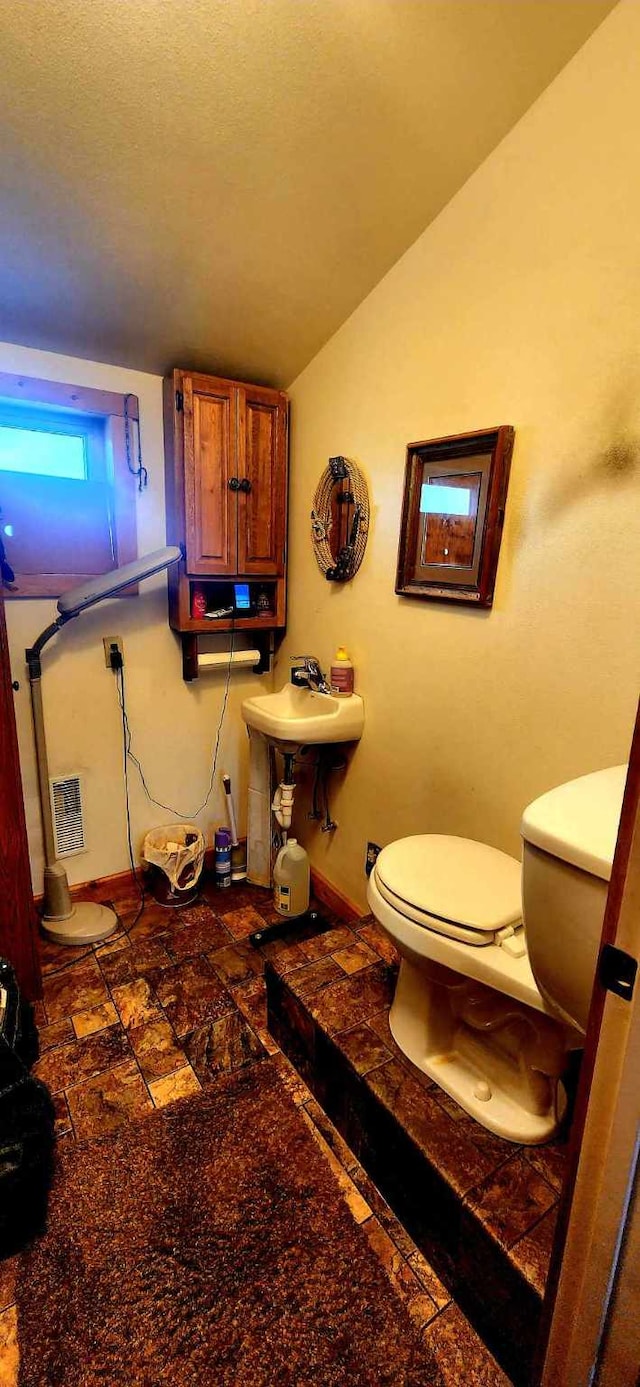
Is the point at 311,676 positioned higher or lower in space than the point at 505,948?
higher

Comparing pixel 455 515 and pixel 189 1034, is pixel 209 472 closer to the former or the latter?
pixel 455 515

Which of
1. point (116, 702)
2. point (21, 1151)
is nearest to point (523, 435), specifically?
point (116, 702)

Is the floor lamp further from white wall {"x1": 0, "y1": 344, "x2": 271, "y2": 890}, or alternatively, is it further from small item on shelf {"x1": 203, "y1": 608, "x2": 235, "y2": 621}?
small item on shelf {"x1": 203, "y1": 608, "x2": 235, "y2": 621}

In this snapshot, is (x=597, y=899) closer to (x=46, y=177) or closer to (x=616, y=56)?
(x=616, y=56)

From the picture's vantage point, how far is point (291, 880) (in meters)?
2.29

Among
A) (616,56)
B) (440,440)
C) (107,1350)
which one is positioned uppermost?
(616,56)

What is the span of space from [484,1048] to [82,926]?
1.58m

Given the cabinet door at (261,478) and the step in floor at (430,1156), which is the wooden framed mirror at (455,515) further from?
the step in floor at (430,1156)

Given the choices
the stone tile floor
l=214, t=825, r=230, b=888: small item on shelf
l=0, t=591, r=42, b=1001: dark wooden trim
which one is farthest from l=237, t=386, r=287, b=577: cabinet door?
the stone tile floor

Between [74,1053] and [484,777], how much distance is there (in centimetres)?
147

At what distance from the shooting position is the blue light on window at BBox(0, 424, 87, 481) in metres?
1.93

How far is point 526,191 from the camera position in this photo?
1.34 m

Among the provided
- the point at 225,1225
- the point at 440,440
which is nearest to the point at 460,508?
the point at 440,440

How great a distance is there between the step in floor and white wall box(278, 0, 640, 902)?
0.62 metres
